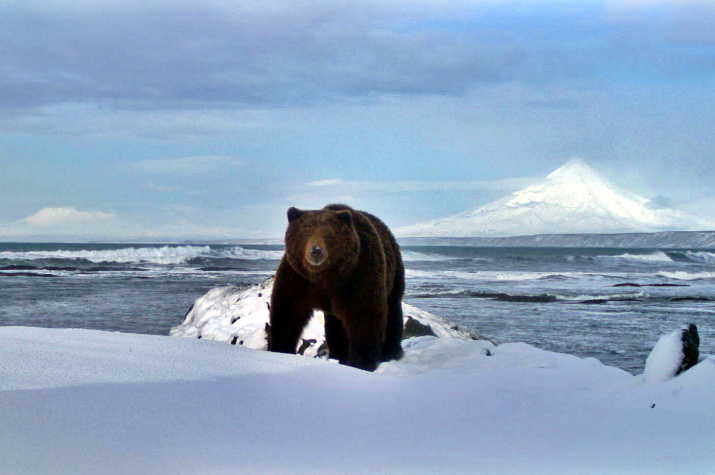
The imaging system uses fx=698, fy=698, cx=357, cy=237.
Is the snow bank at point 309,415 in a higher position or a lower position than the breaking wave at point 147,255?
higher

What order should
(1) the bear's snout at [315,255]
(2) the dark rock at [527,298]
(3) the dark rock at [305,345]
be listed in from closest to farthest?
(1) the bear's snout at [315,255] < (3) the dark rock at [305,345] < (2) the dark rock at [527,298]

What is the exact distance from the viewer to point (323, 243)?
217 inches

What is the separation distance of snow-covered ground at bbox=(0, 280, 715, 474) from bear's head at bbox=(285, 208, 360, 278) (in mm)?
991

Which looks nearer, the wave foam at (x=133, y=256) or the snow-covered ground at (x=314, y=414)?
the snow-covered ground at (x=314, y=414)

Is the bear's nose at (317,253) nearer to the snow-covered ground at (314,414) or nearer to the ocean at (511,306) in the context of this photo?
the snow-covered ground at (314,414)

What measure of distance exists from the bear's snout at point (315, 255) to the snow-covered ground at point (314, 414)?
0.90m

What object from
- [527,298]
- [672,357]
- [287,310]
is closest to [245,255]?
[527,298]

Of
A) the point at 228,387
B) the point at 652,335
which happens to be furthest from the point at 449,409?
the point at 652,335

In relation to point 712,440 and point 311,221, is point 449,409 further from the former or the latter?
point 311,221

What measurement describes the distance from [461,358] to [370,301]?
0.93 m

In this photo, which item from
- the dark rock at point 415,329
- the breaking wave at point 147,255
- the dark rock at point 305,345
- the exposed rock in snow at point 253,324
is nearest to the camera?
the dark rock at point 305,345

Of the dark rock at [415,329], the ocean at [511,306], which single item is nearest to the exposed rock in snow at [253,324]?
the dark rock at [415,329]

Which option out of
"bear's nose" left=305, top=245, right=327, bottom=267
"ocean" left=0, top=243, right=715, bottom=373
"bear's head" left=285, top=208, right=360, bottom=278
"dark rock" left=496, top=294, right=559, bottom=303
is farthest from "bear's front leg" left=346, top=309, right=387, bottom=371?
"dark rock" left=496, top=294, right=559, bottom=303

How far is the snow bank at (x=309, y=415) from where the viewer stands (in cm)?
271
